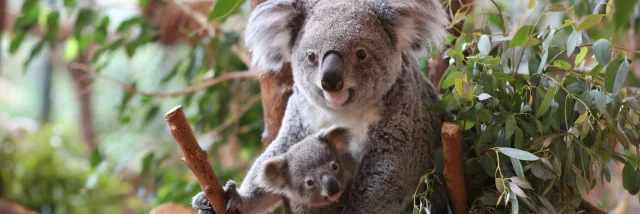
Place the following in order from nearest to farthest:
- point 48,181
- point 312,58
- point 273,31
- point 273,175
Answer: point 312,58 → point 273,175 → point 273,31 → point 48,181

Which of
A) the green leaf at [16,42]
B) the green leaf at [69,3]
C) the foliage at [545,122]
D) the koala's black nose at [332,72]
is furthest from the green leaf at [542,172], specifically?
the green leaf at [16,42]

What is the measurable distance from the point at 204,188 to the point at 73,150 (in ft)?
16.7

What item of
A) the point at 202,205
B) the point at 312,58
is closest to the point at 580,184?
the point at 312,58

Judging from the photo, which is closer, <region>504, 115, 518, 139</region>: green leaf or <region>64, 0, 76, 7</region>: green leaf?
<region>504, 115, 518, 139</region>: green leaf

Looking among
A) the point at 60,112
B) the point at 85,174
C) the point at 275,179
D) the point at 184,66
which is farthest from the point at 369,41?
the point at 60,112

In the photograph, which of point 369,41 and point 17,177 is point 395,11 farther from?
point 17,177

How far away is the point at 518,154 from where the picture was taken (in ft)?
6.30

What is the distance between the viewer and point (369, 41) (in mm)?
2205

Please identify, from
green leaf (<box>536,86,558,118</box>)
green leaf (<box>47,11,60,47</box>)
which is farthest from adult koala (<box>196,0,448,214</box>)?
green leaf (<box>47,11,60,47</box>)

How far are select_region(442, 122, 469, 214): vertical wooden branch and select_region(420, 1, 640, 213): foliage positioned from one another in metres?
0.07

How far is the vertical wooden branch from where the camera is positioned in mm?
1896

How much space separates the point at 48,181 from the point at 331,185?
4.44m

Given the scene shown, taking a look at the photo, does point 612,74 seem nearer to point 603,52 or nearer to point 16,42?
point 603,52

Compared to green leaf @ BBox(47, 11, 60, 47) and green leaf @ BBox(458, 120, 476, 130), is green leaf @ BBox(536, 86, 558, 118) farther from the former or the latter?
green leaf @ BBox(47, 11, 60, 47)
